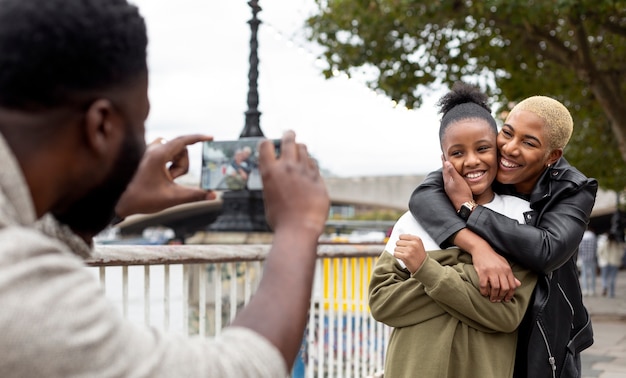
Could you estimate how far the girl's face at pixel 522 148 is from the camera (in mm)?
2328

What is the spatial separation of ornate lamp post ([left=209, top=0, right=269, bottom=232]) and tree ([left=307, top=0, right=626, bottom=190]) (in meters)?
2.01

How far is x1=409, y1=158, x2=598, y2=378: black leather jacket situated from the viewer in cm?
221

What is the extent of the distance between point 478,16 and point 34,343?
Result: 10375 mm

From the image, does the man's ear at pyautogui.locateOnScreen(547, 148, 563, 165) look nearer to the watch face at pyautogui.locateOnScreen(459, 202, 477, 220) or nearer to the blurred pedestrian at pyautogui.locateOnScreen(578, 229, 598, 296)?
the watch face at pyautogui.locateOnScreen(459, 202, 477, 220)

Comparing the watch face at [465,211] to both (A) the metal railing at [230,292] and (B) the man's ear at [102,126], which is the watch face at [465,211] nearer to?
(A) the metal railing at [230,292]

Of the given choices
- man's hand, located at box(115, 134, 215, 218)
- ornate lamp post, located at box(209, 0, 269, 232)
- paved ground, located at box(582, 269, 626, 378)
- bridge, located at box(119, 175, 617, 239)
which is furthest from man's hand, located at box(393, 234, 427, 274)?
bridge, located at box(119, 175, 617, 239)

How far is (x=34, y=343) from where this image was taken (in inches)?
31.7

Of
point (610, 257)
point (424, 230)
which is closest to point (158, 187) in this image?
point (424, 230)

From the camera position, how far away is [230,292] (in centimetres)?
390

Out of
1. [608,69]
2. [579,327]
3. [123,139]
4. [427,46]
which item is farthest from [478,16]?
[123,139]

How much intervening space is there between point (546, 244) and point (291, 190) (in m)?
1.35

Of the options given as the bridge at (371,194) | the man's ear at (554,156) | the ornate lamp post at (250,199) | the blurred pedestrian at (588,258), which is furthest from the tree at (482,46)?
the bridge at (371,194)

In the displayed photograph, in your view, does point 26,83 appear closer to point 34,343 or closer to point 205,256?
point 34,343

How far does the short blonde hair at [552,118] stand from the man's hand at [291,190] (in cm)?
146
